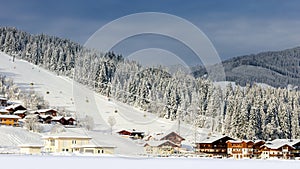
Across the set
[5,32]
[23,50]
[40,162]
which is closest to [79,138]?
[40,162]

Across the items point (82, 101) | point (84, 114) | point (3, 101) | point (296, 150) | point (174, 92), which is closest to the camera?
point (296, 150)

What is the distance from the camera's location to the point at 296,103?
7762cm

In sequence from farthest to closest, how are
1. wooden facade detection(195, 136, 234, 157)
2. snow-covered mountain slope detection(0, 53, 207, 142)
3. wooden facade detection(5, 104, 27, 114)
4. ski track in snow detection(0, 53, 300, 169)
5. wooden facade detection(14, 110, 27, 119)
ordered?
snow-covered mountain slope detection(0, 53, 207, 142) < wooden facade detection(5, 104, 27, 114) < wooden facade detection(14, 110, 27, 119) < wooden facade detection(195, 136, 234, 157) < ski track in snow detection(0, 53, 300, 169)

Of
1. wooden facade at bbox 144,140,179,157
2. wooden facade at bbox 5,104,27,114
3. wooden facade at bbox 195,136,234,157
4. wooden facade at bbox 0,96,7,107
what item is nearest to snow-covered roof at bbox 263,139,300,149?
wooden facade at bbox 195,136,234,157

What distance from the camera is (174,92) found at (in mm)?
86062

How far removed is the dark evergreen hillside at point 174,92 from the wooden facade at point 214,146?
203 inches

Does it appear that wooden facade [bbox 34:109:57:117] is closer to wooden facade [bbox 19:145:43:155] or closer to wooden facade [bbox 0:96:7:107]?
wooden facade [bbox 0:96:7:107]

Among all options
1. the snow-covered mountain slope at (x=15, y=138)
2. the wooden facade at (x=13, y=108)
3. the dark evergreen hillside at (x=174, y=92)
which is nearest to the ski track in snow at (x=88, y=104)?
the dark evergreen hillside at (x=174, y=92)

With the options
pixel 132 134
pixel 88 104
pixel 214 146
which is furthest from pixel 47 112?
pixel 214 146

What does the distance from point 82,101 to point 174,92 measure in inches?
589

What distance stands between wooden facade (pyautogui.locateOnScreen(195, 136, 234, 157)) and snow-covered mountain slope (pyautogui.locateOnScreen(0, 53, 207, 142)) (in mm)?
9140

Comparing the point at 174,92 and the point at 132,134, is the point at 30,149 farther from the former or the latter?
the point at 174,92

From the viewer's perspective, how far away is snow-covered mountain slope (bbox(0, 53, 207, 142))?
3061 inches

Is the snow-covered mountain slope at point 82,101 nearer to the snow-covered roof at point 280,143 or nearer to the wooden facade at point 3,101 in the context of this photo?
the wooden facade at point 3,101
